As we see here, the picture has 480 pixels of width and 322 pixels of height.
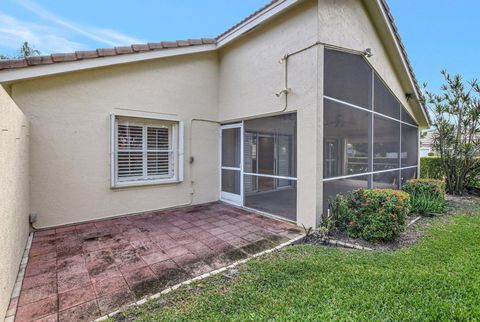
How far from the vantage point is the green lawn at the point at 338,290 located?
238cm

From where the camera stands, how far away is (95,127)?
572 cm

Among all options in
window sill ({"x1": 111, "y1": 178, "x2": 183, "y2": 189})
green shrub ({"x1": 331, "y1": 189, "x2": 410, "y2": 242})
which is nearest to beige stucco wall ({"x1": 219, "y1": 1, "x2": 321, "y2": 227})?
green shrub ({"x1": 331, "y1": 189, "x2": 410, "y2": 242})

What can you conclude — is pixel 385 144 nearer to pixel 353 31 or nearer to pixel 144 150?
pixel 353 31

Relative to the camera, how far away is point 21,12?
8656 mm

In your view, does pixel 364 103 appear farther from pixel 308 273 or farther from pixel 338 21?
pixel 308 273

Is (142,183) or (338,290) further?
(142,183)

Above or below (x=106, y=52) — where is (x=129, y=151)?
below

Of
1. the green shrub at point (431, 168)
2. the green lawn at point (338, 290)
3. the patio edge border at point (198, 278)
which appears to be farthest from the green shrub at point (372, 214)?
the green shrub at point (431, 168)

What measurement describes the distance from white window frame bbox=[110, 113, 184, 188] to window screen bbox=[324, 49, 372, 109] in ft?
14.8

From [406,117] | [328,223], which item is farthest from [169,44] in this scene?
[406,117]

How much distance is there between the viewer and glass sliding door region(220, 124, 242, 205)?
720 cm

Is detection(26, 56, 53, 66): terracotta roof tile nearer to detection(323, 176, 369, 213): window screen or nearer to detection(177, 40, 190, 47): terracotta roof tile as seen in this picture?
detection(177, 40, 190, 47): terracotta roof tile

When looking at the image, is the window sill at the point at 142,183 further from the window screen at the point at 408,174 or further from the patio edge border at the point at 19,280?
the window screen at the point at 408,174

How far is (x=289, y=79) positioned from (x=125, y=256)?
5.35 m
